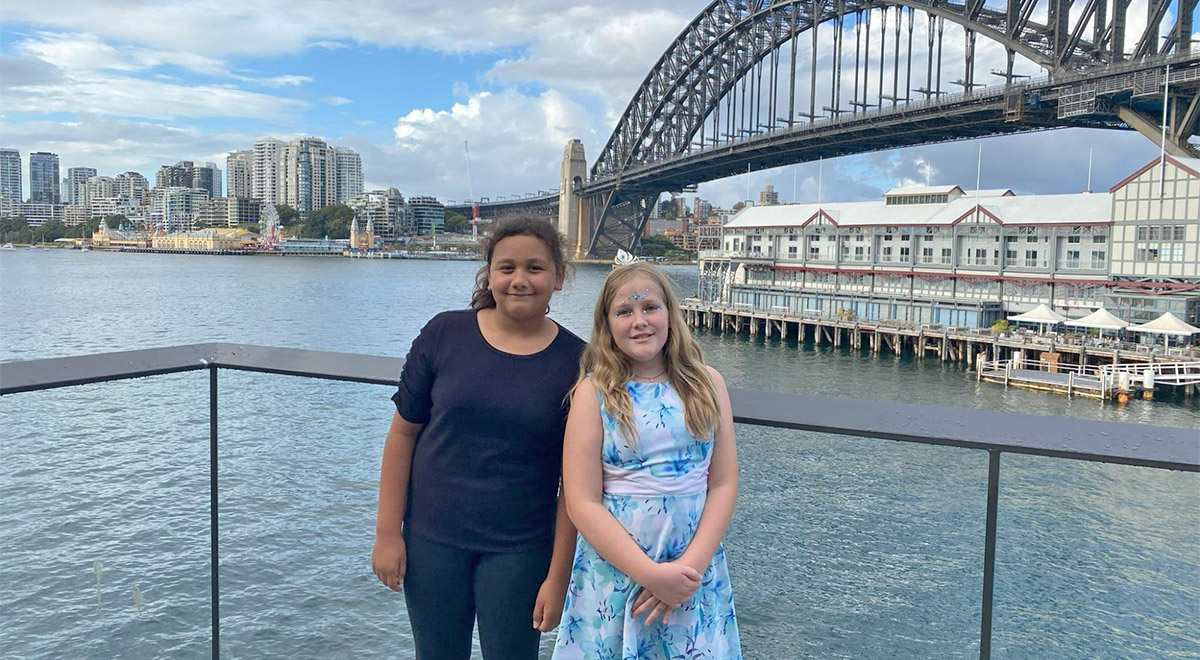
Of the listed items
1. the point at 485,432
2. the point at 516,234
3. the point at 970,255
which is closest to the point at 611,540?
the point at 485,432

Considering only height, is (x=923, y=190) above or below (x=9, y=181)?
below

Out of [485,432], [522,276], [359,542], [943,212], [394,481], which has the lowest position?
[359,542]

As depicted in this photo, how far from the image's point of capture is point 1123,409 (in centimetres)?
2192

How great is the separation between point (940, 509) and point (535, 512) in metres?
1.84

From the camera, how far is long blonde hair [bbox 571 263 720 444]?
1.63 m

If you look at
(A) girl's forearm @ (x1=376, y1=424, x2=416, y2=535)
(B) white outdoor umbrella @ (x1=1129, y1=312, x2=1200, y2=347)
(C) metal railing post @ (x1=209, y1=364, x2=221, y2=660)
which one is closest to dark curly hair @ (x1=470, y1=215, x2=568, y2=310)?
(A) girl's forearm @ (x1=376, y1=424, x2=416, y2=535)

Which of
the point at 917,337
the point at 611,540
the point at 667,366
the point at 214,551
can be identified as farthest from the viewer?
the point at 917,337

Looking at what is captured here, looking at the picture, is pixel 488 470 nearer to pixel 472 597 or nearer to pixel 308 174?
pixel 472 597

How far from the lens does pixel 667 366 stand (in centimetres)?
171

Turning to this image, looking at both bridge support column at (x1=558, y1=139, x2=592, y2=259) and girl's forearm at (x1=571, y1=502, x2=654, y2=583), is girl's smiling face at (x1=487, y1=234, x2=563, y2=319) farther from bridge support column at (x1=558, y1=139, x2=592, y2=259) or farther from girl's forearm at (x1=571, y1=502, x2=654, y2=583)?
bridge support column at (x1=558, y1=139, x2=592, y2=259)

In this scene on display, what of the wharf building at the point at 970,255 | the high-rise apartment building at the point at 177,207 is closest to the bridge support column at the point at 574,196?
the wharf building at the point at 970,255

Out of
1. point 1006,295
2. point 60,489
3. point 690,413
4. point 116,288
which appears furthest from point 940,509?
point 116,288

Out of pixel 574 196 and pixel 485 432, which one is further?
pixel 574 196

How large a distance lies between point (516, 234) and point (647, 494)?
21.8 inches
